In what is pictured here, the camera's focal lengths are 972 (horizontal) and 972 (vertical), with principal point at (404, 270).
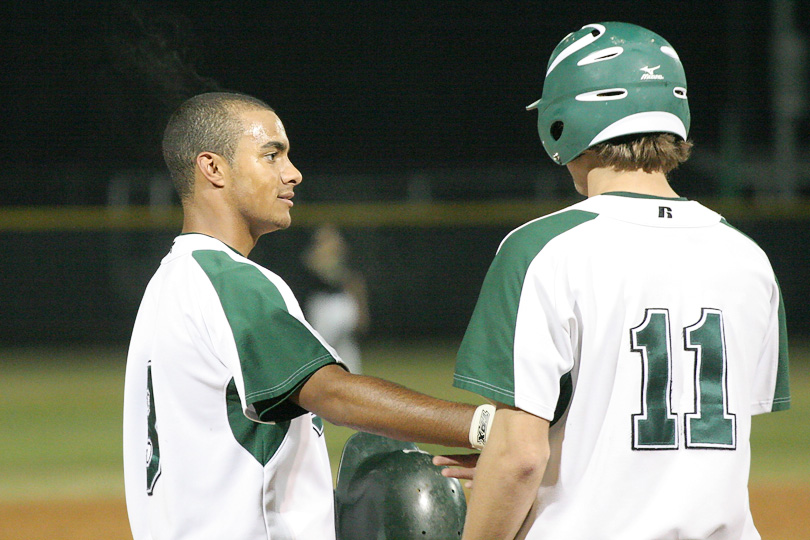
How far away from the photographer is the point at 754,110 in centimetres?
2636

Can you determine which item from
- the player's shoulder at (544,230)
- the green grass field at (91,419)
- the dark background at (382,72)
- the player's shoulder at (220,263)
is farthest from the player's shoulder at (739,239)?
the dark background at (382,72)

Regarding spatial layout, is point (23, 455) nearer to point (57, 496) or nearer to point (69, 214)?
point (57, 496)

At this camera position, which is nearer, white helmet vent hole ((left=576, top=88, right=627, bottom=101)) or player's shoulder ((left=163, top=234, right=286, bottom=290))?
white helmet vent hole ((left=576, top=88, right=627, bottom=101))

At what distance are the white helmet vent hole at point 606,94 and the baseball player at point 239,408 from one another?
70 cm

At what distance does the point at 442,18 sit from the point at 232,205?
23.6 meters

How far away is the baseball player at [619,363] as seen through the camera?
178 cm

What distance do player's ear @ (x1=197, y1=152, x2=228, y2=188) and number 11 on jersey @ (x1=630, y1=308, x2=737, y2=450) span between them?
1288 mm

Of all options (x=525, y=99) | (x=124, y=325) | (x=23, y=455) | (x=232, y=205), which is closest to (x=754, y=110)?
(x=525, y=99)

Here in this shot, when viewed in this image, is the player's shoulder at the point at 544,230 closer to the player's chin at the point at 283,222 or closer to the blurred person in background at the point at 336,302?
the player's chin at the point at 283,222

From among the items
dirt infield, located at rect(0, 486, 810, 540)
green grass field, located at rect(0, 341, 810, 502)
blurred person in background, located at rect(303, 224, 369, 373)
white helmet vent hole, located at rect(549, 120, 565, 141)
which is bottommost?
green grass field, located at rect(0, 341, 810, 502)

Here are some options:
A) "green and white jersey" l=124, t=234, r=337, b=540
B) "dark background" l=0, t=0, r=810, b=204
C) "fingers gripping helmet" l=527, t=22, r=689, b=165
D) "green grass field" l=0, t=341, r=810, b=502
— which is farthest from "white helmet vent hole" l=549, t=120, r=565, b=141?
"dark background" l=0, t=0, r=810, b=204

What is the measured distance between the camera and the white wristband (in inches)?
82.0

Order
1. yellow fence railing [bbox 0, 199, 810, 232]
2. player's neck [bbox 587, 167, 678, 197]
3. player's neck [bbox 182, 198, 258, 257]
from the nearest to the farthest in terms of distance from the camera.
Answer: player's neck [bbox 587, 167, 678, 197] → player's neck [bbox 182, 198, 258, 257] → yellow fence railing [bbox 0, 199, 810, 232]

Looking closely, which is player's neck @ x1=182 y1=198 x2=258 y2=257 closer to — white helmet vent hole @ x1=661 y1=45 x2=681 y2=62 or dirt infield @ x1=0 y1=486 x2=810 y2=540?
white helmet vent hole @ x1=661 y1=45 x2=681 y2=62
